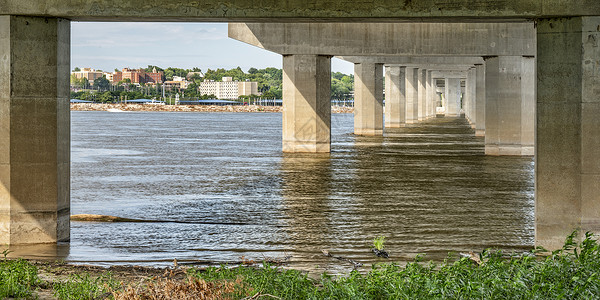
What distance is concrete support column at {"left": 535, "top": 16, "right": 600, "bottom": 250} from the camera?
14.2 m

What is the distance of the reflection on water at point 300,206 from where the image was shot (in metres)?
14.6

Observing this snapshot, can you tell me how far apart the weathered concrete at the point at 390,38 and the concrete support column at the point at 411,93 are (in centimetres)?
4267

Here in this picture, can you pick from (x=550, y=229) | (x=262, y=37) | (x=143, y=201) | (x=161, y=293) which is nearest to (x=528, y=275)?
(x=161, y=293)

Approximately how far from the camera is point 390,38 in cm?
4034

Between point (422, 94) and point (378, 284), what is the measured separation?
302 ft

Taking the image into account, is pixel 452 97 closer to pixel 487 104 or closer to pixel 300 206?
pixel 487 104

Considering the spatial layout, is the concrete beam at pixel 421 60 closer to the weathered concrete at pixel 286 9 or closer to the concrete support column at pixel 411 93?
the concrete support column at pixel 411 93

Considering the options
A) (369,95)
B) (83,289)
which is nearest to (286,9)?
(83,289)

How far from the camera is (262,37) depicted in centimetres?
3722

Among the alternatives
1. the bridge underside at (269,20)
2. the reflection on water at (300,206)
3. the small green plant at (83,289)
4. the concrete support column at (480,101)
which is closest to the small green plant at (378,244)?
the reflection on water at (300,206)

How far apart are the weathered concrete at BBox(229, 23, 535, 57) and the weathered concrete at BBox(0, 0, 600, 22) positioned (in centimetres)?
2161

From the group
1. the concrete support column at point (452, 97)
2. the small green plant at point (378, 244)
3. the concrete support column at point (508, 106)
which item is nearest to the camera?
the small green plant at point (378, 244)

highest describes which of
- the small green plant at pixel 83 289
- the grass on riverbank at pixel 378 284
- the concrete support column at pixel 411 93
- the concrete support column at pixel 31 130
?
the concrete support column at pixel 411 93

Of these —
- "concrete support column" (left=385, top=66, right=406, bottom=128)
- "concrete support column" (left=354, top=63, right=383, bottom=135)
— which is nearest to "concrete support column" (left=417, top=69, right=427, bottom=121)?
"concrete support column" (left=385, top=66, right=406, bottom=128)
